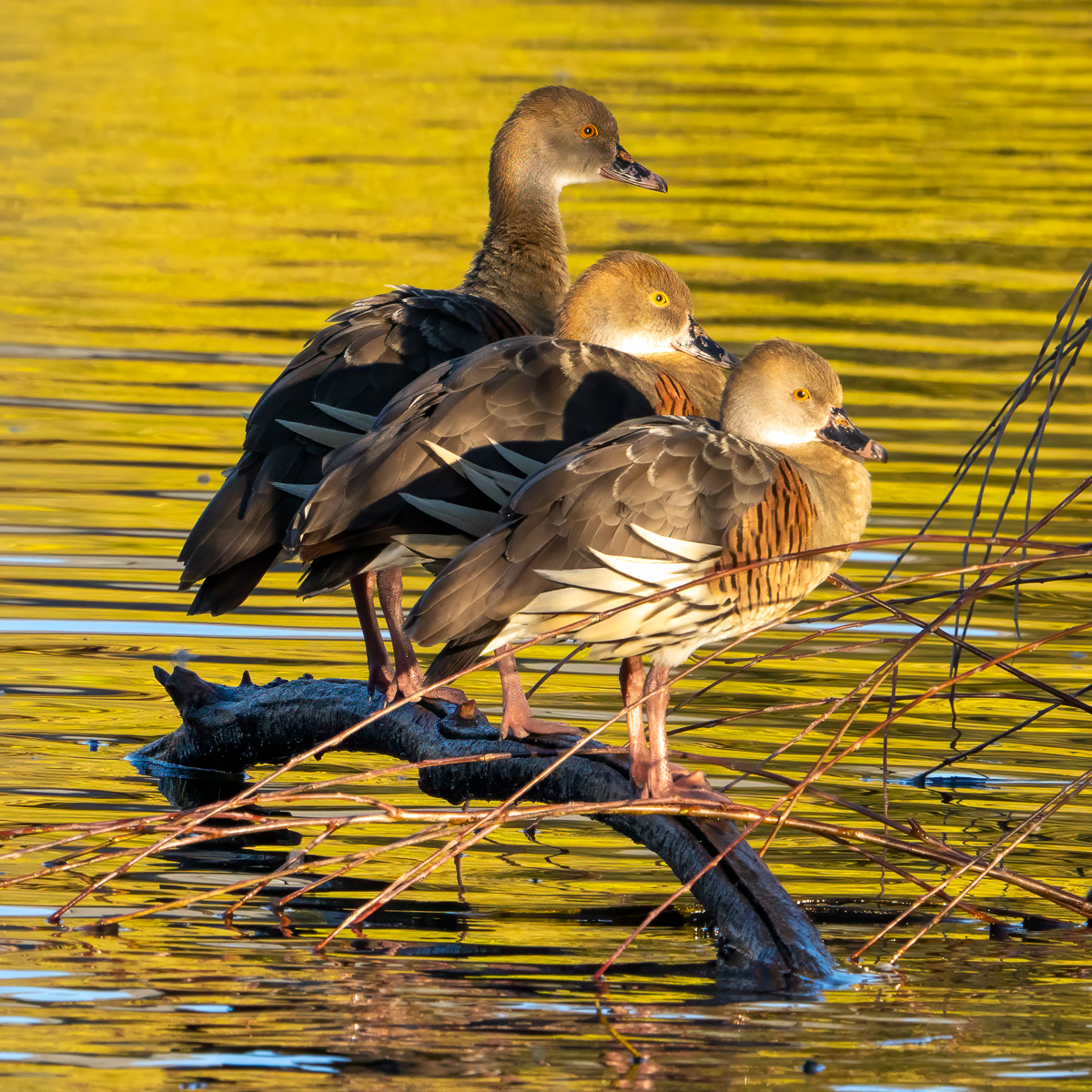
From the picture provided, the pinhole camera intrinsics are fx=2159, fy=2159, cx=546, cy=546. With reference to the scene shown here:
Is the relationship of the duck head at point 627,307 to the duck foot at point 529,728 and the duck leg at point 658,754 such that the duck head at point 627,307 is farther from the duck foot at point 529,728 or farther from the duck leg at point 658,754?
the duck leg at point 658,754

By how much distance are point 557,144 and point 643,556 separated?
4.05 m

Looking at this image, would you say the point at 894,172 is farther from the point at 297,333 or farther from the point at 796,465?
the point at 796,465

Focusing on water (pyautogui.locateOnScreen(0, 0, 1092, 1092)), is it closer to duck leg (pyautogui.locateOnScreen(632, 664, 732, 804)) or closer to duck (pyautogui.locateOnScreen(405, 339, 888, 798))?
duck leg (pyautogui.locateOnScreen(632, 664, 732, 804))

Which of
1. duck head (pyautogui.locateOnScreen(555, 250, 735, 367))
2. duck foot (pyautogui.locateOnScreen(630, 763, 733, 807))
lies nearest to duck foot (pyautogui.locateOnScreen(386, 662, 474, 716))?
duck foot (pyautogui.locateOnScreen(630, 763, 733, 807))

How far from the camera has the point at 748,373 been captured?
641 centimetres

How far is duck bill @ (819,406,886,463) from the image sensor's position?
21.1 ft

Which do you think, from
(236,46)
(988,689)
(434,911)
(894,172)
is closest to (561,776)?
(434,911)

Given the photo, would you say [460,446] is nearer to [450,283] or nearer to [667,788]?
[667,788]

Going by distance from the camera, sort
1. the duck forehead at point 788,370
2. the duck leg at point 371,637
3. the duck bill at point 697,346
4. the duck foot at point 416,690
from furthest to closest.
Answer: the duck bill at point 697,346
the duck leg at point 371,637
the duck foot at point 416,690
the duck forehead at point 788,370

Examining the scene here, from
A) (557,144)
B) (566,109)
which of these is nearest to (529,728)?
(557,144)

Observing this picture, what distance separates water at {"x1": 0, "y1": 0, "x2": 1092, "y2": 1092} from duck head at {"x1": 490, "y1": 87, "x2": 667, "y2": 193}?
6.73 feet

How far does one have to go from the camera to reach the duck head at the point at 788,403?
252 inches

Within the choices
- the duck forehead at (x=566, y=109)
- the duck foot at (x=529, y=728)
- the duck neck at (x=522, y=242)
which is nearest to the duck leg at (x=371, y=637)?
the duck foot at (x=529, y=728)

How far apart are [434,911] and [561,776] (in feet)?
1.94
